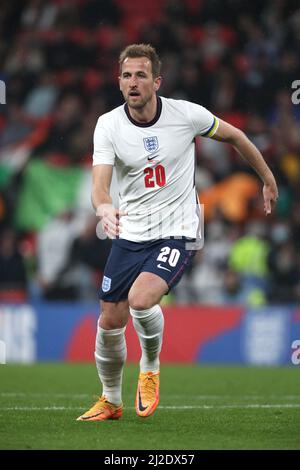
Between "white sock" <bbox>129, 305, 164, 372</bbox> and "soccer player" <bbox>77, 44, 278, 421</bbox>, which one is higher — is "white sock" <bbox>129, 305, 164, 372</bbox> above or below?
below

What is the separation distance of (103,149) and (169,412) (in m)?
1.99

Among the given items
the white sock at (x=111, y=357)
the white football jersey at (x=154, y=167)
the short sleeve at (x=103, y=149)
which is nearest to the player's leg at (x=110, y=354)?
the white sock at (x=111, y=357)

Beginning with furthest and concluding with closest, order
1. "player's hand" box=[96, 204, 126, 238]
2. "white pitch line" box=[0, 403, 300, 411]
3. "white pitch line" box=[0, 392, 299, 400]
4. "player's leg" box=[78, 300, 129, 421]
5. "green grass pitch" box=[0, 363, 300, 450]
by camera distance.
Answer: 1. "white pitch line" box=[0, 392, 299, 400]
2. "white pitch line" box=[0, 403, 300, 411]
3. "player's leg" box=[78, 300, 129, 421]
4. "player's hand" box=[96, 204, 126, 238]
5. "green grass pitch" box=[0, 363, 300, 450]

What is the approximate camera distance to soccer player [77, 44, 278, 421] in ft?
21.5

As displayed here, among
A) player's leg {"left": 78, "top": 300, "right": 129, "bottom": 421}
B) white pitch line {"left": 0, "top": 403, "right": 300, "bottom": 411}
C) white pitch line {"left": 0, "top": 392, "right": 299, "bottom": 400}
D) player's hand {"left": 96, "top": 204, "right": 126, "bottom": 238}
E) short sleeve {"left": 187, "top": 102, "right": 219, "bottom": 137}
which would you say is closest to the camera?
player's hand {"left": 96, "top": 204, "right": 126, "bottom": 238}

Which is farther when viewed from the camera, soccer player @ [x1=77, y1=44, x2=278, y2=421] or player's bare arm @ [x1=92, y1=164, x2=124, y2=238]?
soccer player @ [x1=77, y1=44, x2=278, y2=421]

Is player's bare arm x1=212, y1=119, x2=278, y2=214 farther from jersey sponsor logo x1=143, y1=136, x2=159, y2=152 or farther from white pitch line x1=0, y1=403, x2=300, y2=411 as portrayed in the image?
white pitch line x1=0, y1=403, x2=300, y2=411

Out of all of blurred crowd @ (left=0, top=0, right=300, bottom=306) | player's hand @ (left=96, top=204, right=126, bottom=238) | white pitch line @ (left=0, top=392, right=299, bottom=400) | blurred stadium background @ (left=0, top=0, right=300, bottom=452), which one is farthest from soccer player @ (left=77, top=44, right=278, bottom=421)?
blurred crowd @ (left=0, top=0, right=300, bottom=306)

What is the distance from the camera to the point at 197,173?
15.2 meters

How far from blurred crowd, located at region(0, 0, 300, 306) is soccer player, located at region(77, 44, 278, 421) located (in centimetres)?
652

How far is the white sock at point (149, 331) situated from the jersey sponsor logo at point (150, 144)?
1025mm

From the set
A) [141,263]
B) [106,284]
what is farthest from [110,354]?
[141,263]

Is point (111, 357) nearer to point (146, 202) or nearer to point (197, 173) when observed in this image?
point (146, 202)

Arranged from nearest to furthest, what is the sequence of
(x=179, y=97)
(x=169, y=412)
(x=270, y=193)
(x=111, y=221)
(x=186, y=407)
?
(x=111, y=221), (x=270, y=193), (x=169, y=412), (x=186, y=407), (x=179, y=97)
